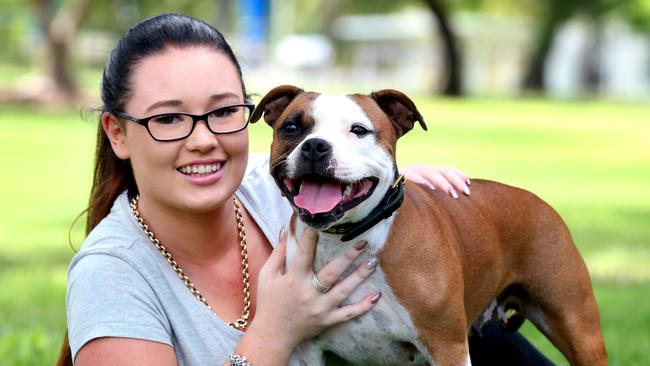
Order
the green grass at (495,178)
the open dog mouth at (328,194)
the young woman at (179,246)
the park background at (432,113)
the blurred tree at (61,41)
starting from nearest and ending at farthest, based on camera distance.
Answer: the open dog mouth at (328,194) → the young woman at (179,246) → the green grass at (495,178) → the park background at (432,113) → the blurred tree at (61,41)

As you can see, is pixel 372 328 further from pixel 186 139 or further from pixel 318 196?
pixel 186 139

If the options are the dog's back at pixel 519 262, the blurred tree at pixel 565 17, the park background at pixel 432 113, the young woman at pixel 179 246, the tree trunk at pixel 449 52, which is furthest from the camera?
the blurred tree at pixel 565 17

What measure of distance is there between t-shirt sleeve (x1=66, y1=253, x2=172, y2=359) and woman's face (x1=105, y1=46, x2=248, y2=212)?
0.32m

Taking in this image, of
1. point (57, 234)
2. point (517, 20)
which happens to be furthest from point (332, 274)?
point (517, 20)

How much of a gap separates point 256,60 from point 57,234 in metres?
44.1

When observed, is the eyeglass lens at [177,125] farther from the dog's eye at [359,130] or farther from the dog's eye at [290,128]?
the dog's eye at [359,130]

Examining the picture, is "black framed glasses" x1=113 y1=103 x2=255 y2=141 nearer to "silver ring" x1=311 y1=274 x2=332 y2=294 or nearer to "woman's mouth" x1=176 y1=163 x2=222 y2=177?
"woman's mouth" x1=176 y1=163 x2=222 y2=177

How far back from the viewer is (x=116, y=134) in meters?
3.86

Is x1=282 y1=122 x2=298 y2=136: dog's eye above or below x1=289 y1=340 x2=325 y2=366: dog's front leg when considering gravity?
above

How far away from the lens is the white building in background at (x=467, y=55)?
59531 mm

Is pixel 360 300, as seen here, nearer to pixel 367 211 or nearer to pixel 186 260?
pixel 367 211

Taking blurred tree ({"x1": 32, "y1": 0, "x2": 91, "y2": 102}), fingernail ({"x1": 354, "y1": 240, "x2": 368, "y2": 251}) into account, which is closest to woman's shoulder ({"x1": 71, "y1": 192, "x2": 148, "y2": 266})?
fingernail ({"x1": 354, "y1": 240, "x2": 368, "y2": 251})

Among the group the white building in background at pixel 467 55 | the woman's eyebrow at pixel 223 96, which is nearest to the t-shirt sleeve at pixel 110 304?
the woman's eyebrow at pixel 223 96

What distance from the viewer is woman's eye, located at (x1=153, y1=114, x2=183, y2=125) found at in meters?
3.59
